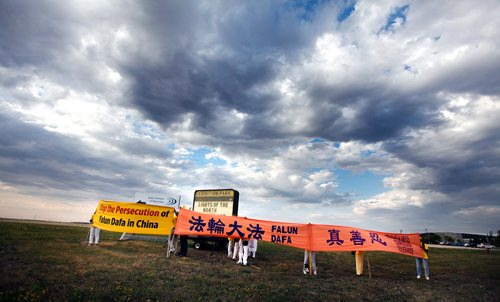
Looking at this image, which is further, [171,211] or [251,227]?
[171,211]

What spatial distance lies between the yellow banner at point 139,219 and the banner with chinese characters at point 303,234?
5.29 feet

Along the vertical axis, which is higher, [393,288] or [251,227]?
[251,227]

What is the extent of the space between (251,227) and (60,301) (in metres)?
10.3

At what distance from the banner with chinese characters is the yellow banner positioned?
161 cm

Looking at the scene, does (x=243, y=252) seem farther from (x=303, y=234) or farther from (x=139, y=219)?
(x=139, y=219)

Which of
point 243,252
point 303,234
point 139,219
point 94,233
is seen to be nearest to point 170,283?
point 243,252

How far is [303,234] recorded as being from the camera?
599 inches

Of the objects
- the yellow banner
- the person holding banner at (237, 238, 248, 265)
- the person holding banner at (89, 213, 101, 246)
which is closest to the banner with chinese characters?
the person holding banner at (237, 238, 248, 265)

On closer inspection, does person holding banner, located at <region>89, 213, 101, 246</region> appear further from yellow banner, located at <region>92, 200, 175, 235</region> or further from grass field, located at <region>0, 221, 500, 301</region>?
grass field, located at <region>0, 221, 500, 301</region>

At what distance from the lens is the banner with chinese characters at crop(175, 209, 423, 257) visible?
1483cm

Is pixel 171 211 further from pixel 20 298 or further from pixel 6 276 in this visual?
pixel 20 298

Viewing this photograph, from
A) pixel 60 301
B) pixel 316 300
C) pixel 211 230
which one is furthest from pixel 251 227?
pixel 60 301

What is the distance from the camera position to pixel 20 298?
23.3 ft

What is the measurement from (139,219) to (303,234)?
10.9 m
